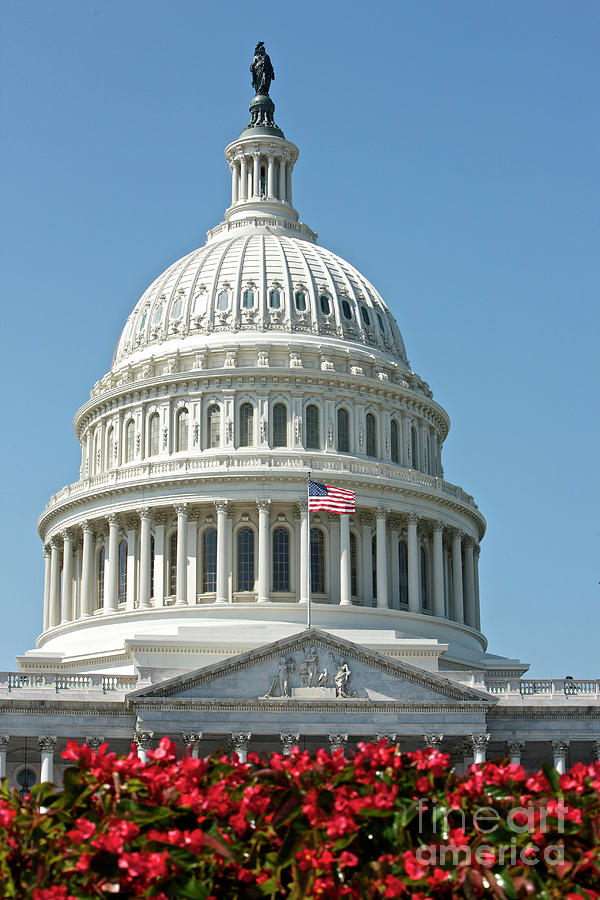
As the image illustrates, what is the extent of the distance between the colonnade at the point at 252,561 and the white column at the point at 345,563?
2.4 inches

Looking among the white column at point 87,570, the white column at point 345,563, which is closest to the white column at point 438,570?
the white column at point 345,563

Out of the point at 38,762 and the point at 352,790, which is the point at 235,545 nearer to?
the point at 38,762

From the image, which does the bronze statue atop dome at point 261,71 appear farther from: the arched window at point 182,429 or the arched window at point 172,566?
the arched window at point 172,566

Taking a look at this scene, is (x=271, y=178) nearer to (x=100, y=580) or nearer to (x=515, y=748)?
(x=100, y=580)

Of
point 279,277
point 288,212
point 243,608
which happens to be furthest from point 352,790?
point 288,212

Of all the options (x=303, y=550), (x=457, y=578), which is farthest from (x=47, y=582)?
(x=457, y=578)

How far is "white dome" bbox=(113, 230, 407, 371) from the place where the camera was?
93.0 metres

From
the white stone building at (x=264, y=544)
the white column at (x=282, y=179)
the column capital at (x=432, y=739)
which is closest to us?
the column capital at (x=432, y=739)

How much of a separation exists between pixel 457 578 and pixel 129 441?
77.9 feet

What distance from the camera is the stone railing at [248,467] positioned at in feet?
280

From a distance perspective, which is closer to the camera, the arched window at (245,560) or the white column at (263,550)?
the white column at (263,550)

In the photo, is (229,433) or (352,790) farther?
(229,433)

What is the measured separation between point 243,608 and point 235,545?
5.14 meters

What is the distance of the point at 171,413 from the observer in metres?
90.2
